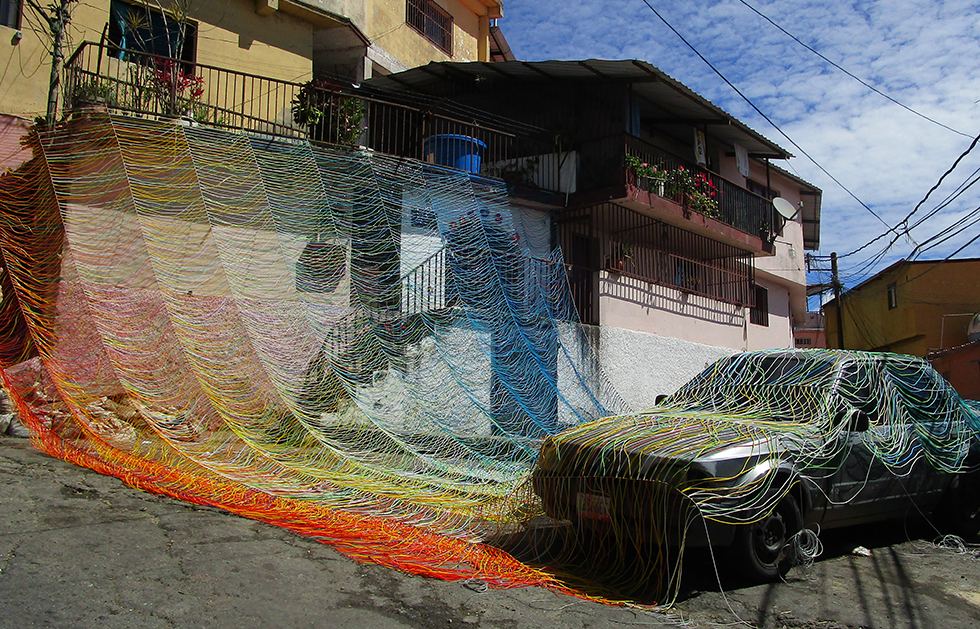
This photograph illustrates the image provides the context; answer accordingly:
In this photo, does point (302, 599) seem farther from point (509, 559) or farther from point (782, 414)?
point (782, 414)

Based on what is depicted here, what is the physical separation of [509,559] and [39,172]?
22.0 ft

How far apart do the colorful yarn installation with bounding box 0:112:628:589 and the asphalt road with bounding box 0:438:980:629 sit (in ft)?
1.12

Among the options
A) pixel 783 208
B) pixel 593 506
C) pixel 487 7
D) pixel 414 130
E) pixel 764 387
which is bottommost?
pixel 593 506

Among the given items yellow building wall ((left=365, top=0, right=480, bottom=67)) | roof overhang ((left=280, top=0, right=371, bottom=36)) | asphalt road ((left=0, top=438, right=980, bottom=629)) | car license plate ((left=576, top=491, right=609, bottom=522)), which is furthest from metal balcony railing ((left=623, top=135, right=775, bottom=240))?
asphalt road ((left=0, top=438, right=980, bottom=629))

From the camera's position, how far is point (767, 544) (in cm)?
444

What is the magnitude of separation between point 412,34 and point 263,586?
1419cm

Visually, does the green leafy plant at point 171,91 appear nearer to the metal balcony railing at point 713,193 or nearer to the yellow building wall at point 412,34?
the yellow building wall at point 412,34

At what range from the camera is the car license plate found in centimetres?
445

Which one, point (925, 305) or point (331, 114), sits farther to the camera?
point (925, 305)

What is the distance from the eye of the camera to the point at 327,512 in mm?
5062

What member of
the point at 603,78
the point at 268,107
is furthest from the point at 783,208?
the point at 268,107

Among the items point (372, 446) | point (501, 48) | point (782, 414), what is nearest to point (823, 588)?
point (782, 414)

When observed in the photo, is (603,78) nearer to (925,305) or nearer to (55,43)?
(55,43)

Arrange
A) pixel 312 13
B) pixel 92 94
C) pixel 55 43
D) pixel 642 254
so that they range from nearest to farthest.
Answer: pixel 92 94 → pixel 55 43 → pixel 312 13 → pixel 642 254
